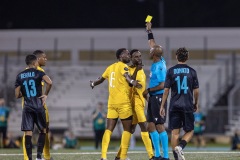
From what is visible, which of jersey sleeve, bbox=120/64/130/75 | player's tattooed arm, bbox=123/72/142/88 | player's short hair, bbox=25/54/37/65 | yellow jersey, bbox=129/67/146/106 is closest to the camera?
player's tattooed arm, bbox=123/72/142/88

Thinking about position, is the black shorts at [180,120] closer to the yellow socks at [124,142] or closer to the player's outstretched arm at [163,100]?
the player's outstretched arm at [163,100]

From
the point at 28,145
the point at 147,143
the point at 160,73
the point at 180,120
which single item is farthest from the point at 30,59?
the point at 180,120

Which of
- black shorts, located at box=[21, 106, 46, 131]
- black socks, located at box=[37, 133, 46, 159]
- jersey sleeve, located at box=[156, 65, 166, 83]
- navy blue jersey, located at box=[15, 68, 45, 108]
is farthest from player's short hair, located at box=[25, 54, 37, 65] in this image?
jersey sleeve, located at box=[156, 65, 166, 83]

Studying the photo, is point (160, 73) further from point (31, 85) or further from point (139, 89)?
point (31, 85)

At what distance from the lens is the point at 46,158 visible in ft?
52.5

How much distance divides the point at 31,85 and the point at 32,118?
65cm

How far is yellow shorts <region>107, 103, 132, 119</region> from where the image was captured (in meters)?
15.5

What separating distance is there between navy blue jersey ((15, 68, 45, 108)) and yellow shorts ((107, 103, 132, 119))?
1.43 metres

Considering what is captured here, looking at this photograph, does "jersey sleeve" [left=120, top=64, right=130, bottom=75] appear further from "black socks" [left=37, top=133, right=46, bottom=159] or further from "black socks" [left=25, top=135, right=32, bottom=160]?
"black socks" [left=25, top=135, right=32, bottom=160]

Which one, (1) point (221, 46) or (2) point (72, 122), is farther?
(1) point (221, 46)

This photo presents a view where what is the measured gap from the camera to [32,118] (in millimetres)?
15328
